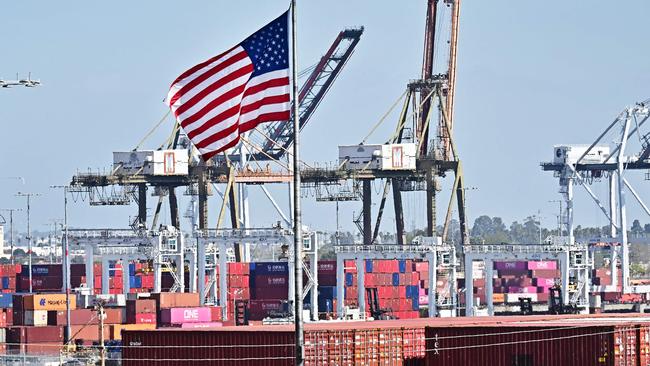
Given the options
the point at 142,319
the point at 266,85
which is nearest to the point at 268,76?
the point at 266,85

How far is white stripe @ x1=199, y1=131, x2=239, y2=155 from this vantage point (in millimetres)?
32656

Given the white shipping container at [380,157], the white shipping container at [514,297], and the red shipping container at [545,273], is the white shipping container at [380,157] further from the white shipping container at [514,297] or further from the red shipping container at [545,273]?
the red shipping container at [545,273]

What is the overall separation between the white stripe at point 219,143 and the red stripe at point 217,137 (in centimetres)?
5

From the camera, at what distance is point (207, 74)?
33000mm

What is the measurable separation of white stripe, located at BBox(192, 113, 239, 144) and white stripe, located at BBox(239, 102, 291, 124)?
0.16 meters

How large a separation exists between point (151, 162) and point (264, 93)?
80.6 m

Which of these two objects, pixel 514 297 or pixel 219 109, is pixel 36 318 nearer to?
pixel 219 109

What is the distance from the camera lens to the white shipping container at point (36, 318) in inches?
3361

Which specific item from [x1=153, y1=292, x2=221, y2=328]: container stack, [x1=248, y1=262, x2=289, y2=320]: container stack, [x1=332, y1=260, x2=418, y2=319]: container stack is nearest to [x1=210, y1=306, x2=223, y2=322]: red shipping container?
[x1=153, y1=292, x2=221, y2=328]: container stack

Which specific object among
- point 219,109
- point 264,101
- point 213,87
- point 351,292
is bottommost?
point 351,292

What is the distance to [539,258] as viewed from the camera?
101 meters

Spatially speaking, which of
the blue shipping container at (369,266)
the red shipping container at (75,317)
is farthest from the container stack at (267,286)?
the red shipping container at (75,317)

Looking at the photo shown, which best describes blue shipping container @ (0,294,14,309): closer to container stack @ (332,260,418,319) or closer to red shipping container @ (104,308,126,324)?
red shipping container @ (104,308,126,324)

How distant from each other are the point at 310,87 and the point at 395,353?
90.2m
